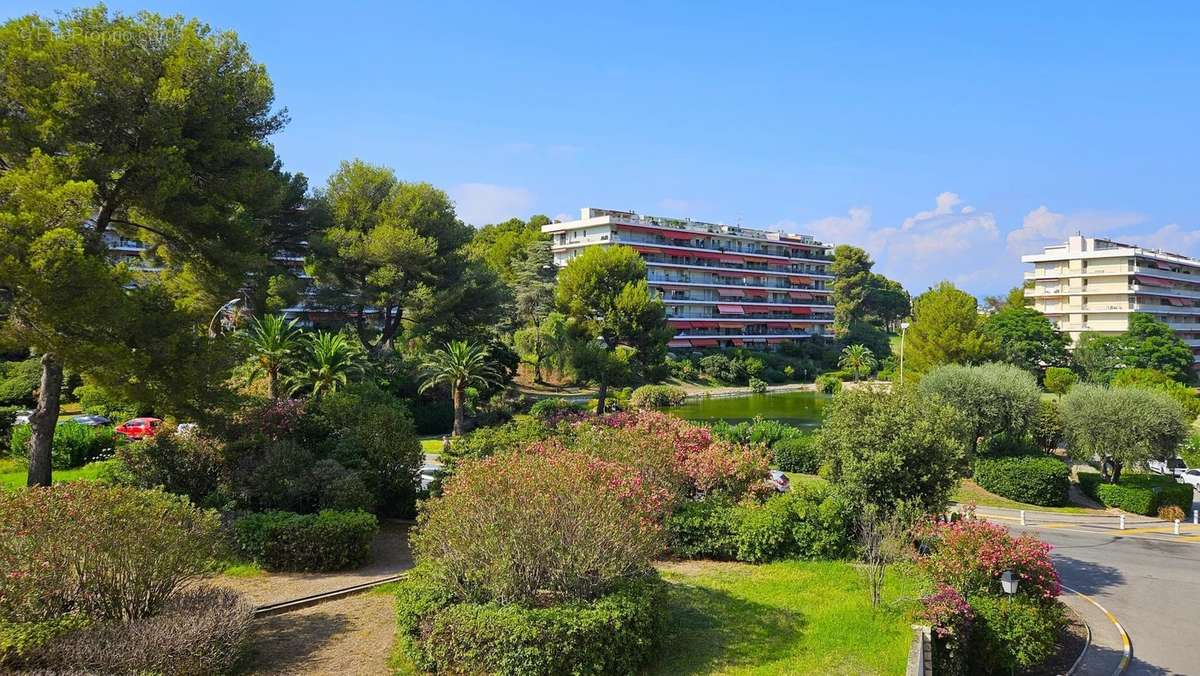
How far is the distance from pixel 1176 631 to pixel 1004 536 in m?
4.62

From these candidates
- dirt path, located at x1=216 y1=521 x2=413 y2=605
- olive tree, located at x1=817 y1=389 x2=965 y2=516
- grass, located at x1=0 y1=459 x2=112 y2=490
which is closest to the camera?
dirt path, located at x1=216 y1=521 x2=413 y2=605

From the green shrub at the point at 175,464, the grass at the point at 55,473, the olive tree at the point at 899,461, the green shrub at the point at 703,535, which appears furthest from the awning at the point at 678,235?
the green shrub at the point at 175,464

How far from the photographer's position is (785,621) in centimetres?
1138

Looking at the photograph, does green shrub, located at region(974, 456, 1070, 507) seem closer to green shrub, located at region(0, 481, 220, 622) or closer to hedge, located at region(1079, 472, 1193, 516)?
hedge, located at region(1079, 472, 1193, 516)

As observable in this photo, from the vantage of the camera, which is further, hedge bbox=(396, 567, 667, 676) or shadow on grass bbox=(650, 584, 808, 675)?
shadow on grass bbox=(650, 584, 808, 675)

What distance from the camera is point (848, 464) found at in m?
16.5

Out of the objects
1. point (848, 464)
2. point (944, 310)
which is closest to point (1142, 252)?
point (944, 310)

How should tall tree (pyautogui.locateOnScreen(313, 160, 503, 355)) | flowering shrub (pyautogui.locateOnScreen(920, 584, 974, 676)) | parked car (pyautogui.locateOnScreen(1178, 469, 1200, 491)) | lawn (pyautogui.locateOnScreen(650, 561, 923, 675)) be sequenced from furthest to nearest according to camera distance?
1. tall tree (pyautogui.locateOnScreen(313, 160, 503, 355))
2. parked car (pyautogui.locateOnScreen(1178, 469, 1200, 491))
3. flowering shrub (pyautogui.locateOnScreen(920, 584, 974, 676))
4. lawn (pyautogui.locateOnScreen(650, 561, 923, 675))

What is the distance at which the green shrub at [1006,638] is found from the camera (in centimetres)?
1220

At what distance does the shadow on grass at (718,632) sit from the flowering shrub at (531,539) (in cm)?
122

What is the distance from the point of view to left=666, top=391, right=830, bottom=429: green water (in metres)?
51.8

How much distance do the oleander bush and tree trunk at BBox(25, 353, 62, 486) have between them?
1024 cm

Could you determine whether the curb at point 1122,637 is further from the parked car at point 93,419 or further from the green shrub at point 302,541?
the parked car at point 93,419

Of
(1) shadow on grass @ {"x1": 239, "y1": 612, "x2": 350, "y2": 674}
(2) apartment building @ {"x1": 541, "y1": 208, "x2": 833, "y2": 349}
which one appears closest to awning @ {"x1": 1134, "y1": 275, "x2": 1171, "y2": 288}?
(2) apartment building @ {"x1": 541, "y1": 208, "x2": 833, "y2": 349}
